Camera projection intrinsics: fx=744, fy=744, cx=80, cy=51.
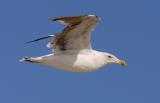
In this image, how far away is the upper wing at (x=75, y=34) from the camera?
2484cm

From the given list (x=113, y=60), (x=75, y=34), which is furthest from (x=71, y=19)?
(x=113, y=60)

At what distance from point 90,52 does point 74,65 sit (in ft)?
3.16

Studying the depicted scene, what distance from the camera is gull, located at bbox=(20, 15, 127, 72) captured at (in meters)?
25.6

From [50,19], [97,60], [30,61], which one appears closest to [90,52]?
[97,60]

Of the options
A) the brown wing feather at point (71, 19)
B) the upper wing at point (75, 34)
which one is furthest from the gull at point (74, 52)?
the brown wing feather at point (71, 19)

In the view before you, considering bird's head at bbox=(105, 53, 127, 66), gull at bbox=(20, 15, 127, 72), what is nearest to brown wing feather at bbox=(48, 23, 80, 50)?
gull at bbox=(20, 15, 127, 72)

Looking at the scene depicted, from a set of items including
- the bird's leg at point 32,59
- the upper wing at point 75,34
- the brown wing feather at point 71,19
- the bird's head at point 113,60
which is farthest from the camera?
the bird's head at point 113,60

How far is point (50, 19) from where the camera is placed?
75.8 feet

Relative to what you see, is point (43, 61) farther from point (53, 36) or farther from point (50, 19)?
point (50, 19)

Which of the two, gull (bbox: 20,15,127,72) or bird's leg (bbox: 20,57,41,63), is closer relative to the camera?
gull (bbox: 20,15,127,72)

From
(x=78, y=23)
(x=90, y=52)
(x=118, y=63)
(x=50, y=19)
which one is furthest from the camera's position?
(x=118, y=63)

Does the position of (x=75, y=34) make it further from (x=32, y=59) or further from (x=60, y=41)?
(x=32, y=59)

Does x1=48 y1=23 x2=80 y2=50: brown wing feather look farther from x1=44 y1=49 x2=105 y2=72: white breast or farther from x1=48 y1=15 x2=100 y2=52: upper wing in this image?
x1=44 y1=49 x2=105 y2=72: white breast

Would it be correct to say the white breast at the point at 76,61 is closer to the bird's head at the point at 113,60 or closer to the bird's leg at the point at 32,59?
the bird's leg at the point at 32,59
